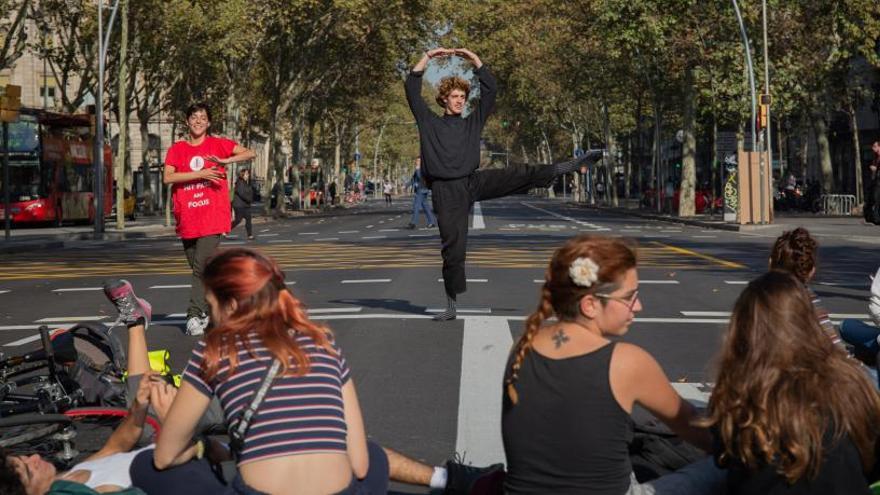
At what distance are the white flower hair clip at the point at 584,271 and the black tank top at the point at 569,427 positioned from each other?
0.66ft

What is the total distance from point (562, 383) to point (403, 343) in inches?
279

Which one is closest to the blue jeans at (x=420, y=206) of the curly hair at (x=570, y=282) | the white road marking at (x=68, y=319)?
the white road marking at (x=68, y=319)

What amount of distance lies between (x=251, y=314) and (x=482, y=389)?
15.7 feet

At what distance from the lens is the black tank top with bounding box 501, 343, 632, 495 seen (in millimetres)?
4301

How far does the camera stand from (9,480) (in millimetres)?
4051

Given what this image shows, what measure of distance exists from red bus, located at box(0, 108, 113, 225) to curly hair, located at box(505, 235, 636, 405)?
4362 centimetres

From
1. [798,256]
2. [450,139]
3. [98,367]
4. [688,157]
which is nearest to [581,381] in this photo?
[798,256]

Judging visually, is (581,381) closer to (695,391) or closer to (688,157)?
(695,391)

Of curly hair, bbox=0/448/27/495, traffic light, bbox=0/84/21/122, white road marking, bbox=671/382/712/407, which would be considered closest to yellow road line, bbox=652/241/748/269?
white road marking, bbox=671/382/712/407

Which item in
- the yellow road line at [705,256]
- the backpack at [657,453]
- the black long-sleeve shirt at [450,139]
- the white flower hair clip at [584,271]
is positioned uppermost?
the black long-sleeve shirt at [450,139]

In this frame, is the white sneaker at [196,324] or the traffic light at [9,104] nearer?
the white sneaker at [196,324]

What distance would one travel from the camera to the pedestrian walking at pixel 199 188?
36.9 feet

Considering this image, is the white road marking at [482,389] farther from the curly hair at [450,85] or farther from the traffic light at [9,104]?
the traffic light at [9,104]

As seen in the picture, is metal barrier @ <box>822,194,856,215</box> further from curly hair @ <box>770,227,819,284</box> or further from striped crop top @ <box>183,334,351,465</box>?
striped crop top @ <box>183,334,351,465</box>
